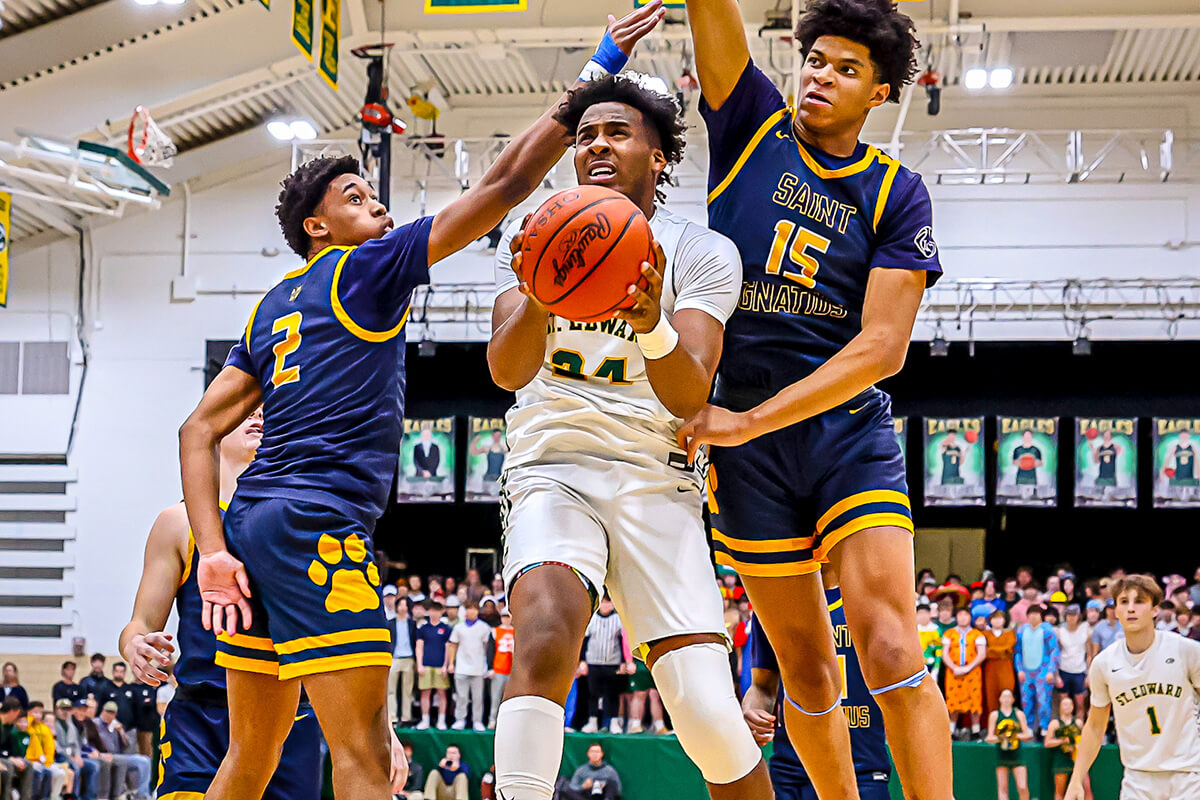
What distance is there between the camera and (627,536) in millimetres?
3797

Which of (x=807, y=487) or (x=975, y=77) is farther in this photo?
(x=975, y=77)

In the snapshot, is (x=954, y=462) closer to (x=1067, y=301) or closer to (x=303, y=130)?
(x=1067, y=301)

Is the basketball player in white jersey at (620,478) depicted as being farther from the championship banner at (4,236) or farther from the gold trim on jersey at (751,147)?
the championship banner at (4,236)

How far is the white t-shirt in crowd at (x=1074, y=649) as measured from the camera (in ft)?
52.2

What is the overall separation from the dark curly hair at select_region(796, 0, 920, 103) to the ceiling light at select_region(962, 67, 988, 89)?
55.0ft

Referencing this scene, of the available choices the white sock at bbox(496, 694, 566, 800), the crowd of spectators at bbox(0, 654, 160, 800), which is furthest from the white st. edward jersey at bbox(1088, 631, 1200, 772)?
the crowd of spectators at bbox(0, 654, 160, 800)

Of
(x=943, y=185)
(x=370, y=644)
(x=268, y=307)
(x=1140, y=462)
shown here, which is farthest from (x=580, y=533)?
(x=1140, y=462)

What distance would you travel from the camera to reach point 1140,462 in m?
21.4

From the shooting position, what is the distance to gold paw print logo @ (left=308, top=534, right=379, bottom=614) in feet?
13.5

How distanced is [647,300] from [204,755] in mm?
2697

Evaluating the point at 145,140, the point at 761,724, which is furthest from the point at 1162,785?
the point at 145,140

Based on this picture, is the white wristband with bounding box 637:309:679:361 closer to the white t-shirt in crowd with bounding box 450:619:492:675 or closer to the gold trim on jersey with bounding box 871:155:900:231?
the gold trim on jersey with bounding box 871:155:900:231

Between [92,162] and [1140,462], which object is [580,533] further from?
[1140,462]

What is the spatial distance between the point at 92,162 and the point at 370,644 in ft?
52.1
